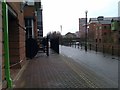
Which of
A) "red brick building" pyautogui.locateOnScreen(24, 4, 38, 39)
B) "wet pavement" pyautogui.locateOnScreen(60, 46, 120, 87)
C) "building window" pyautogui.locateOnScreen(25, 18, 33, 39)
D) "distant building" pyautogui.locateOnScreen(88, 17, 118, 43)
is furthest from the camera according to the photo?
"distant building" pyautogui.locateOnScreen(88, 17, 118, 43)

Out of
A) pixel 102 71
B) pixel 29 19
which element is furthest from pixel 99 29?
pixel 102 71

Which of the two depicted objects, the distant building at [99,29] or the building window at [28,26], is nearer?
the building window at [28,26]

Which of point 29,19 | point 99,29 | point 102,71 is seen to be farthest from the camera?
point 99,29

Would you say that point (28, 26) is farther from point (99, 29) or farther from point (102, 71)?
point (99, 29)

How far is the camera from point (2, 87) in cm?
890

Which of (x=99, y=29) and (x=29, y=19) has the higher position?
(x=99, y=29)

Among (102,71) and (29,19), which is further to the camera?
(29,19)

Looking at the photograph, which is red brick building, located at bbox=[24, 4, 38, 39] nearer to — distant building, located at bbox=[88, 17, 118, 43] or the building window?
the building window

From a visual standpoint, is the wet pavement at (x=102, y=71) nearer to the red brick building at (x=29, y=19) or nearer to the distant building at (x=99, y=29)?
the red brick building at (x=29, y=19)

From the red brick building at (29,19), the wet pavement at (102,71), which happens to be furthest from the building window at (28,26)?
the wet pavement at (102,71)

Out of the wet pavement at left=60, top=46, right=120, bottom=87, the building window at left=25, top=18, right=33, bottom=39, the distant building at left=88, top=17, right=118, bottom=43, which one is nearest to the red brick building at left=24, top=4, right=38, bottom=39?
the building window at left=25, top=18, right=33, bottom=39

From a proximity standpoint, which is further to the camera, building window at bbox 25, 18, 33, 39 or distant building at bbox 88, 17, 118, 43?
distant building at bbox 88, 17, 118, 43

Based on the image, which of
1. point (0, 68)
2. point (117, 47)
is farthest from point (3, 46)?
point (117, 47)

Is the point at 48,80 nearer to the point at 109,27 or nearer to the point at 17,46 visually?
the point at 17,46
